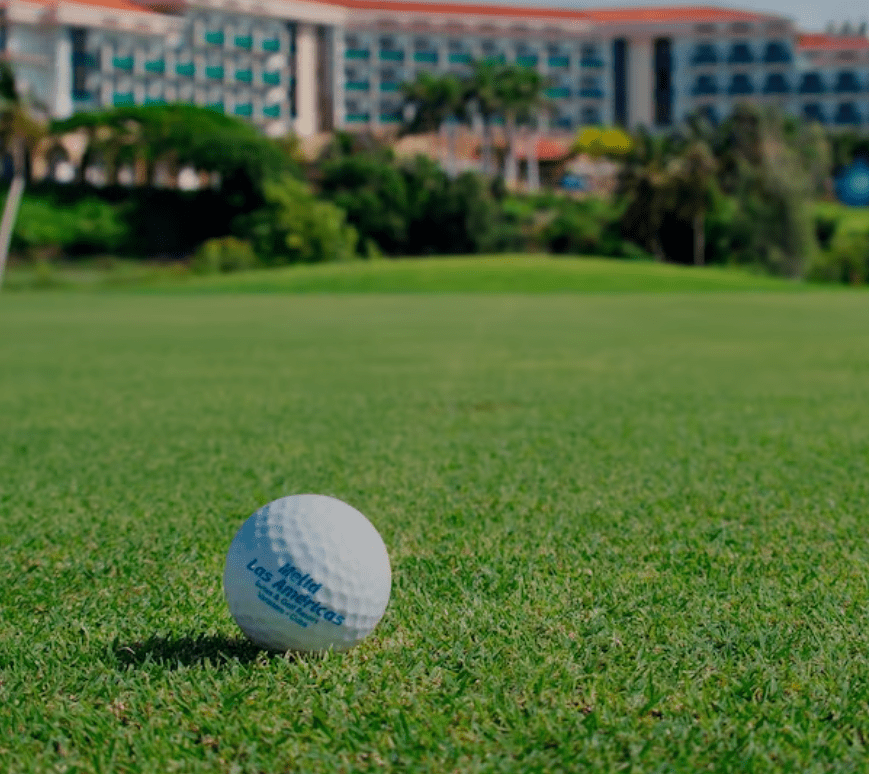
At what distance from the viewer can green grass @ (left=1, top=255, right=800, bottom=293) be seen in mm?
42656

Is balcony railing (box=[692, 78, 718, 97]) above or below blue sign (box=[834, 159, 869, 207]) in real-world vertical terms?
above

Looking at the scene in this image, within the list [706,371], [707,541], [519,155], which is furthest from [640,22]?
[707,541]

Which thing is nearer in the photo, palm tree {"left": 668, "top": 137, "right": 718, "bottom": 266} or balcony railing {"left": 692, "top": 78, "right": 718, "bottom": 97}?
palm tree {"left": 668, "top": 137, "right": 718, "bottom": 266}

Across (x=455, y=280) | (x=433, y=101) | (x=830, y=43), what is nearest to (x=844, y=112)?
(x=830, y=43)

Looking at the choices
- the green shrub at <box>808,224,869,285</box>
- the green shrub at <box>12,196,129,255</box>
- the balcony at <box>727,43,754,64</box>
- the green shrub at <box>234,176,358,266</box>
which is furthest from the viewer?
the balcony at <box>727,43,754,64</box>

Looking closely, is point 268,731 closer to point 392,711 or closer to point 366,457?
point 392,711

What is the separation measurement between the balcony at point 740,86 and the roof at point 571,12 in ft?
18.4

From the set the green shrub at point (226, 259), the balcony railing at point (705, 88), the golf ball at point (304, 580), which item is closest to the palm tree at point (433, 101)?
the green shrub at point (226, 259)

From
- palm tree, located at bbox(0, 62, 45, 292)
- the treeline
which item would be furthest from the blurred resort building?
palm tree, located at bbox(0, 62, 45, 292)

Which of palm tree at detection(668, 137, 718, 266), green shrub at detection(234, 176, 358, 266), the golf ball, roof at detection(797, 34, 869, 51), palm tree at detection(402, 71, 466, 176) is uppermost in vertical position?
roof at detection(797, 34, 869, 51)

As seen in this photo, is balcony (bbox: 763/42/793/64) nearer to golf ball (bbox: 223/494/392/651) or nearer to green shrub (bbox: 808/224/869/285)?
green shrub (bbox: 808/224/869/285)

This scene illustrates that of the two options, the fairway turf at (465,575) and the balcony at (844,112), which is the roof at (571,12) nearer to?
the balcony at (844,112)

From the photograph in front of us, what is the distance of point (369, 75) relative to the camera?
125250 mm

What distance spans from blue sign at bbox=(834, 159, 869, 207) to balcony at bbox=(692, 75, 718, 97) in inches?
1092
